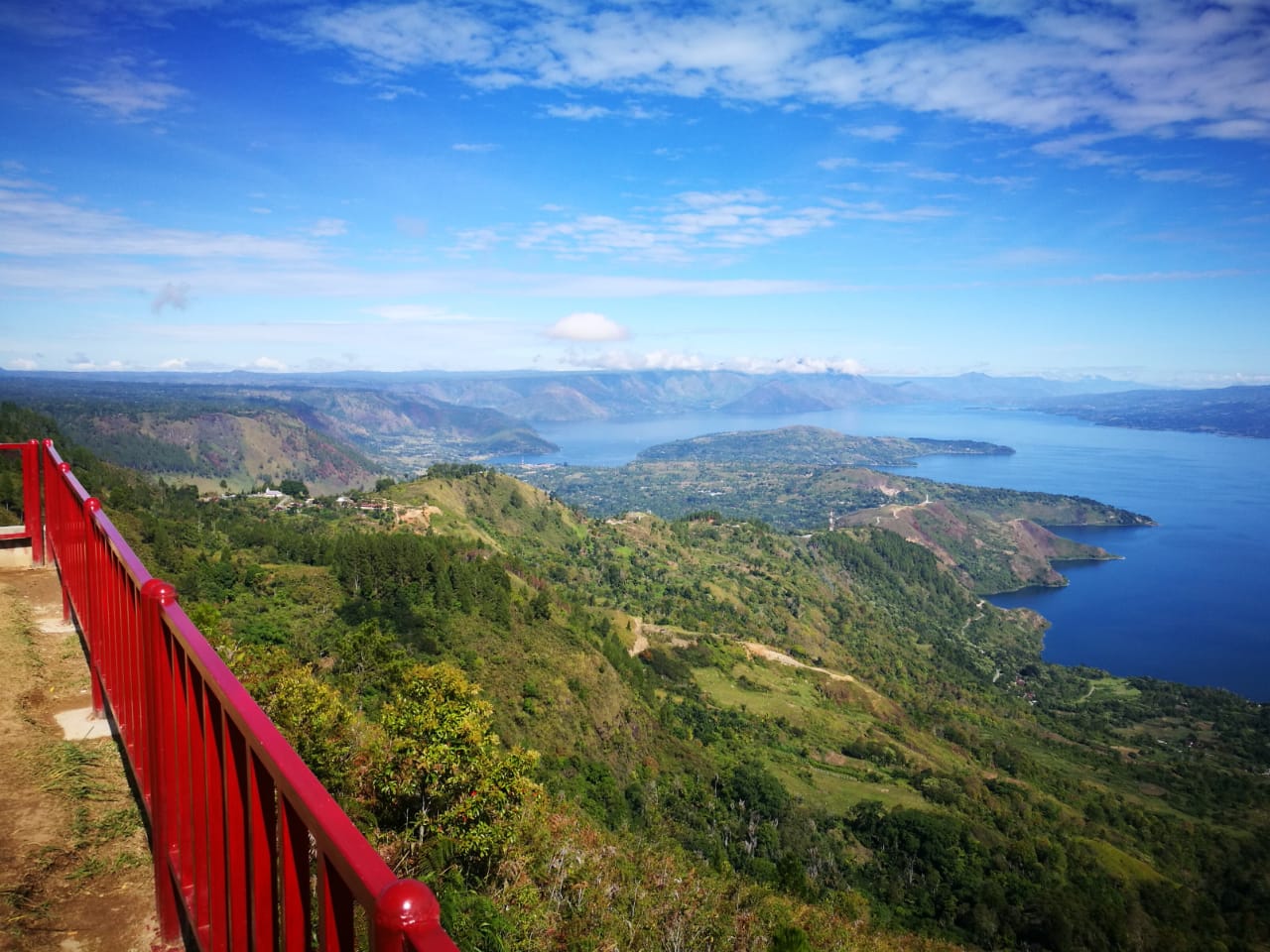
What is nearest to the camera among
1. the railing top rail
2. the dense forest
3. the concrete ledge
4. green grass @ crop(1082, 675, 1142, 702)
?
the railing top rail

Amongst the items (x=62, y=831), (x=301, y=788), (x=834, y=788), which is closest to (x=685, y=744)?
(x=834, y=788)

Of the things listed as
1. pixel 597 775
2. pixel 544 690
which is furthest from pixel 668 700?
pixel 597 775

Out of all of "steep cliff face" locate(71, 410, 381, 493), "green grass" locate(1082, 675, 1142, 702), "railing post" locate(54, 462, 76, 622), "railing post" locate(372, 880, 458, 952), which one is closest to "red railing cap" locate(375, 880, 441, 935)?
"railing post" locate(372, 880, 458, 952)

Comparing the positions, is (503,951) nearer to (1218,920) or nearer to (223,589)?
(223,589)

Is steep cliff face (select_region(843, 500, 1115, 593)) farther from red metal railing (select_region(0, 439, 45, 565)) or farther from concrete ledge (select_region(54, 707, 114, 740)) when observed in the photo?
concrete ledge (select_region(54, 707, 114, 740))

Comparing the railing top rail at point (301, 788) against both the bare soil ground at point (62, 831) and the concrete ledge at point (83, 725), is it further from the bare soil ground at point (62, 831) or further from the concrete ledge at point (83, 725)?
the concrete ledge at point (83, 725)

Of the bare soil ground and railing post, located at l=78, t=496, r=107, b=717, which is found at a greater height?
railing post, located at l=78, t=496, r=107, b=717

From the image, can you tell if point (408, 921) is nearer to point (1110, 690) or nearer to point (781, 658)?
point (781, 658)
